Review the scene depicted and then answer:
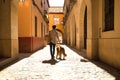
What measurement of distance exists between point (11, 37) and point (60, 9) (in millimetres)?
41621

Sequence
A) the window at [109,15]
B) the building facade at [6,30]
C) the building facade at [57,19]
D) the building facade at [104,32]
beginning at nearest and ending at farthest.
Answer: the building facade at [104,32] → the window at [109,15] → the building facade at [6,30] → the building facade at [57,19]

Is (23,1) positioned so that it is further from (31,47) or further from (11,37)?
(11,37)

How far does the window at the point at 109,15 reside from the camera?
26.4 feet

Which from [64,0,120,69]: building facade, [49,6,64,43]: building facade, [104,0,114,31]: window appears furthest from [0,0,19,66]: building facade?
[49,6,64,43]: building facade

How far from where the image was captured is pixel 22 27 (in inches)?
567

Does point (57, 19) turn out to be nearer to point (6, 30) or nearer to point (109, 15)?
point (6, 30)

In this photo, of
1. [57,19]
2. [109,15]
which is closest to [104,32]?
[109,15]

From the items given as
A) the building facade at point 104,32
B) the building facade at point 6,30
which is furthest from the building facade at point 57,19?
the building facade at point 6,30

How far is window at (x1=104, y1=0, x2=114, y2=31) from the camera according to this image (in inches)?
316

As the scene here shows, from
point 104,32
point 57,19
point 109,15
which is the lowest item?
point 104,32

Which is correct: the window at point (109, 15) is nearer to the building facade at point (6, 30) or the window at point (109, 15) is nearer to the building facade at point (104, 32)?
the building facade at point (104, 32)

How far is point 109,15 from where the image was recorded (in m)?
8.37

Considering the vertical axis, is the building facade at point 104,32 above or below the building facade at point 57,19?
below

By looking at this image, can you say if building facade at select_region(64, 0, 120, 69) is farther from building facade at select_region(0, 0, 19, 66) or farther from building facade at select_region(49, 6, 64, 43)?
building facade at select_region(49, 6, 64, 43)
